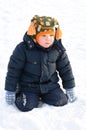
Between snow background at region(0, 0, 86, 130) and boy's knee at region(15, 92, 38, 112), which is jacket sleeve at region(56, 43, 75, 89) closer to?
snow background at region(0, 0, 86, 130)

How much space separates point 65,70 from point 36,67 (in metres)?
0.39

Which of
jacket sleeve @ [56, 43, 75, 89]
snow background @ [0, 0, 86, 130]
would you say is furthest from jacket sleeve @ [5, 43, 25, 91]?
jacket sleeve @ [56, 43, 75, 89]

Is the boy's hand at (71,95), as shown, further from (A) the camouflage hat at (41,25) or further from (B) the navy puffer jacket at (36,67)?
(A) the camouflage hat at (41,25)

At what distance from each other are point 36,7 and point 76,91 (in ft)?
12.5

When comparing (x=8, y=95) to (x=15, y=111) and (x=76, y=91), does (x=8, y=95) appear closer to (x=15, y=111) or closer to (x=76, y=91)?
(x=15, y=111)

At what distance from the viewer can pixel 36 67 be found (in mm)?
4773

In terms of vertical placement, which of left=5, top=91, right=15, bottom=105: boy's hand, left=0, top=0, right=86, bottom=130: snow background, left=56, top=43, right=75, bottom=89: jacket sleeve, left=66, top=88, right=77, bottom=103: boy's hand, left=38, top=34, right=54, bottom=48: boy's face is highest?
left=38, top=34, right=54, bottom=48: boy's face

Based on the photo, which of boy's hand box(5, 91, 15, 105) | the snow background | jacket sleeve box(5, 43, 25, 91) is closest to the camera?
the snow background

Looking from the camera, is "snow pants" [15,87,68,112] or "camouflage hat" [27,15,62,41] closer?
"camouflage hat" [27,15,62,41]

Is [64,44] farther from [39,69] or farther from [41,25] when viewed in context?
[41,25]

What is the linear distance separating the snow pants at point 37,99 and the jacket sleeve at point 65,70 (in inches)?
4.9

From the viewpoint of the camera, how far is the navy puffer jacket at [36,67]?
15.4 feet

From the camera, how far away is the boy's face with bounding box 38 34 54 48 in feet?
15.2

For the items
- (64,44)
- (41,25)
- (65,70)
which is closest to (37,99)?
(65,70)
